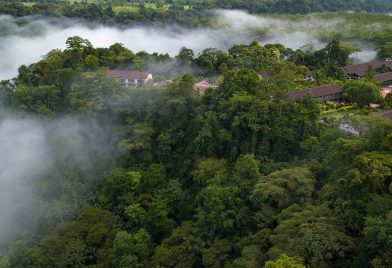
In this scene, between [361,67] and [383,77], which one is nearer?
[383,77]

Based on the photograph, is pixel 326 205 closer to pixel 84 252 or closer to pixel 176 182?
pixel 176 182

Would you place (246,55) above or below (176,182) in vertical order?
above

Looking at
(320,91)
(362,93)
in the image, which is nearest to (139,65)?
(320,91)

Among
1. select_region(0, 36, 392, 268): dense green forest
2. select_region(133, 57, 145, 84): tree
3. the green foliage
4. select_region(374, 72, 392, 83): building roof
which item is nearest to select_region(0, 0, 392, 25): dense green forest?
select_region(133, 57, 145, 84): tree

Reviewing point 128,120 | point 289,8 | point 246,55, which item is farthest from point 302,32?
point 128,120

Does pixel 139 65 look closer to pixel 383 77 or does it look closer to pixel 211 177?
pixel 211 177

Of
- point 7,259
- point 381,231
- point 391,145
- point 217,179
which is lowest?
point 7,259
